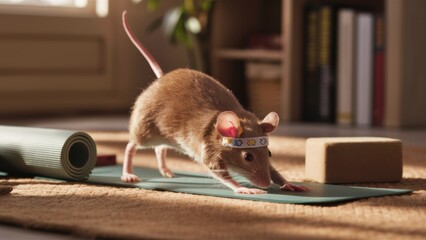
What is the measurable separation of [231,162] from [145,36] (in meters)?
2.98

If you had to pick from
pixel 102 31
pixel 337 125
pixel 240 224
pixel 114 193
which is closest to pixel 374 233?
pixel 240 224

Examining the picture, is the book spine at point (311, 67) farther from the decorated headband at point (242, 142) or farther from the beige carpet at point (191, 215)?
the decorated headband at point (242, 142)

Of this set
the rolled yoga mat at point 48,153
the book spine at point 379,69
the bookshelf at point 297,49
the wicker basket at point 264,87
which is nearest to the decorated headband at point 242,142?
the rolled yoga mat at point 48,153

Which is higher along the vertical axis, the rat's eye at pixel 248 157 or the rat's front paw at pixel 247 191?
the rat's eye at pixel 248 157

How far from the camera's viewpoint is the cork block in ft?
7.32

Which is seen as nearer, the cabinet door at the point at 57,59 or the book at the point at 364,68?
the book at the point at 364,68

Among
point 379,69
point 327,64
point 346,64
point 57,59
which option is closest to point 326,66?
point 327,64

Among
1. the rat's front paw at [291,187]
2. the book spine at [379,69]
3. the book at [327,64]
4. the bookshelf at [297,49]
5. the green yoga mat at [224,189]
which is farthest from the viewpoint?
the book at [327,64]

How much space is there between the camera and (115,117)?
4.49m

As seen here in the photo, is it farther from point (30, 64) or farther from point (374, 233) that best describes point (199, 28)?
point (374, 233)

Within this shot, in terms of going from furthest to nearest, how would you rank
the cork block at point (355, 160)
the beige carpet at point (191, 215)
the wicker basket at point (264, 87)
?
the wicker basket at point (264, 87) < the cork block at point (355, 160) < the beige carpet at point (191, 215)

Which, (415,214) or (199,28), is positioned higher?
(199,28)

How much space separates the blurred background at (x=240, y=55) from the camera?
12.8ft

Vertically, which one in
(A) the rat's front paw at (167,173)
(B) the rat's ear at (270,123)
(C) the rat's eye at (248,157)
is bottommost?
(A) the rat's front paw at (167,173)
